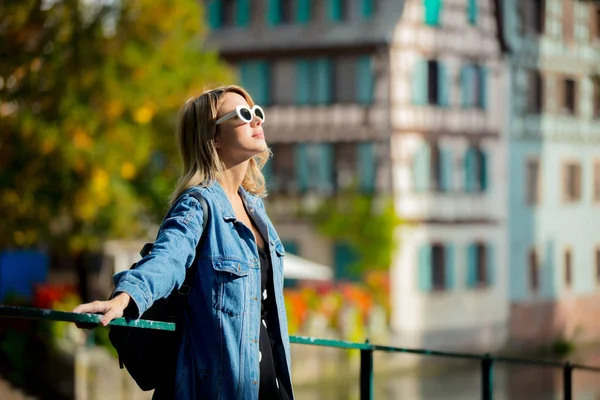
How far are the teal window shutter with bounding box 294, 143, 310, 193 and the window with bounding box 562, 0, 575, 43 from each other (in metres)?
8.51

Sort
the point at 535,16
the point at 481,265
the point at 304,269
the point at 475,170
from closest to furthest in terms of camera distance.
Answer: the point at 304,269 → the point at 475,170 → the point at 481,265 → the point at 535,16

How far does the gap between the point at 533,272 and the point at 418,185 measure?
4.83 metres

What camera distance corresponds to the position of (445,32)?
105 feet

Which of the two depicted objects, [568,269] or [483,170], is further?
[568,269]

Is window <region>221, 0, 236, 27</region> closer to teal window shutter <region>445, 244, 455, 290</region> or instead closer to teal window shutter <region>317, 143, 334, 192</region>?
teal window shutter <region>317, 143, 334, 192</region>

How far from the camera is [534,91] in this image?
3431cm

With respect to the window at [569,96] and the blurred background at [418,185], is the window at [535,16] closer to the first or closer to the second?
the blurred background at [418,185]

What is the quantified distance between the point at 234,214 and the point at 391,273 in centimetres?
2678

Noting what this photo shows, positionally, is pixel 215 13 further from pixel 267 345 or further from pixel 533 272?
pixel 267 345

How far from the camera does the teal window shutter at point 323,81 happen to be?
3120 centimetres

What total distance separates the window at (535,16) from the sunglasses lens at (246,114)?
102 feet

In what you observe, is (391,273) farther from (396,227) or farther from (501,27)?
(501,27)

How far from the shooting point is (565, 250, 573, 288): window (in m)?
35.4

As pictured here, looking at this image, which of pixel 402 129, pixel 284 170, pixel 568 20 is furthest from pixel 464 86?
pixel 568 20
